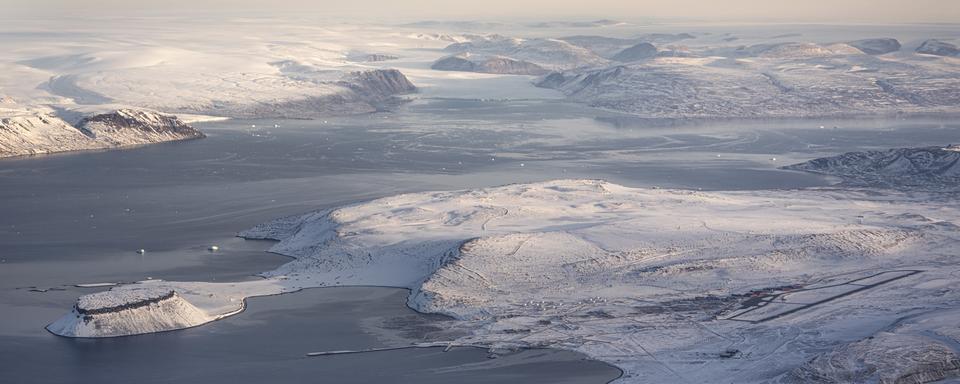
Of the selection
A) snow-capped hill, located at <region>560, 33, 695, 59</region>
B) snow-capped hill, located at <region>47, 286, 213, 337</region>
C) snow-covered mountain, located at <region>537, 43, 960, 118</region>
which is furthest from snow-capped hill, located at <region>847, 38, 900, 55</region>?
snow-capped hill, located at <region>47, 286, 213, 337</region>

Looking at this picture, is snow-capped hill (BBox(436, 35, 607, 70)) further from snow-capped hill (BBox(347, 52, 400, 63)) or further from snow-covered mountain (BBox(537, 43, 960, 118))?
snow-covered mountain (BBox(537, 43, 960, 118))

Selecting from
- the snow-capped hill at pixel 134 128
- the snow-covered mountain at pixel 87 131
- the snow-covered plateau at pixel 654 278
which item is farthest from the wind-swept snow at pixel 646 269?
the snow-capped hill at pixel 134 128

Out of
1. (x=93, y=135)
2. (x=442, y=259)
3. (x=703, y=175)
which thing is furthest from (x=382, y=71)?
(x=442, y=259)

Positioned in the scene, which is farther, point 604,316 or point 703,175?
point 703,175

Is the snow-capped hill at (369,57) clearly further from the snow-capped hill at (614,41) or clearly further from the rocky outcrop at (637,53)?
the snow-capped hill at (614,41)

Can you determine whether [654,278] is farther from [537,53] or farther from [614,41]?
[614,41]

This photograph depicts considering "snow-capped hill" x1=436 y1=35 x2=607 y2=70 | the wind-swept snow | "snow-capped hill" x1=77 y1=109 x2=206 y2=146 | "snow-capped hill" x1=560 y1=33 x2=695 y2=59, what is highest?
the wind-swept snow

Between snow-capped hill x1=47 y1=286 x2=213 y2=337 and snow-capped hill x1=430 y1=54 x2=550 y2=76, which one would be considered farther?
snow-capped hill x1=430 y1=54 x2=550 y2=76

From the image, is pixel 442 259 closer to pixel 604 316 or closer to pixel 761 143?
pixel 604 316
